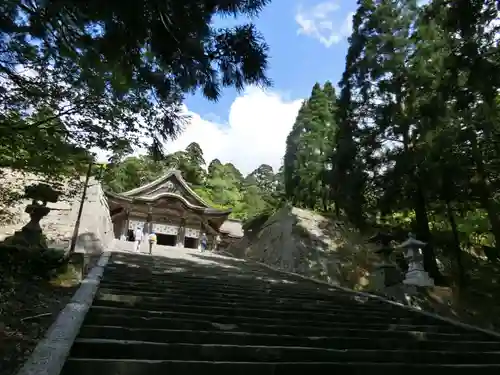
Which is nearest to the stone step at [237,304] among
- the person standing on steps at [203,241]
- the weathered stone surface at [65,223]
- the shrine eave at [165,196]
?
the weathered stone surface at [65,223]

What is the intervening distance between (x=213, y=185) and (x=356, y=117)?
27.5 meters

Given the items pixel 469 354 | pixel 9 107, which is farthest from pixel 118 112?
pixel 469 354

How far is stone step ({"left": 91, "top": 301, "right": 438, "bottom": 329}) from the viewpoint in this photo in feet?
14.3

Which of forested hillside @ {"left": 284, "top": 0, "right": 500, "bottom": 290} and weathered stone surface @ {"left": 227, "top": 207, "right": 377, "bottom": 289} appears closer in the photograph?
forested hillside @ {"left": 284, "top": 0, "right": 500, "bottom": 290}

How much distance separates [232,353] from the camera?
3346 millimetres

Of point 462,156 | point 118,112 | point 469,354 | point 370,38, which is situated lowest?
point 469,354

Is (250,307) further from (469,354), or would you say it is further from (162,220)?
(162,220)

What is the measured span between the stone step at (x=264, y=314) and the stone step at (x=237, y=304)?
8 centimetres

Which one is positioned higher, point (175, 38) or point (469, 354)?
point (175, 38)

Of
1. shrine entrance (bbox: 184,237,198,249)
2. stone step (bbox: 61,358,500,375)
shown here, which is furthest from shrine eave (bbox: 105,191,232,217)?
stone step (bbox: 61,358,500,375)

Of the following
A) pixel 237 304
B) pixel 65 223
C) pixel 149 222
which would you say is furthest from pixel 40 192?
pixel 149 222

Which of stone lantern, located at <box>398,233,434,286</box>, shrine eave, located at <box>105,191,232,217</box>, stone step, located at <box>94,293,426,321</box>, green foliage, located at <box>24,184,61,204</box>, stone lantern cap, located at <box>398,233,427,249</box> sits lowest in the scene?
stone step, located at <box>94,293,426,321</box>

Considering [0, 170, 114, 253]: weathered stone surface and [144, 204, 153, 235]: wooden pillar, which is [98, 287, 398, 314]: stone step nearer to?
[0, 170, 114, 253]: weathered stone surface

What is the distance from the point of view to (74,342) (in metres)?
3.10
